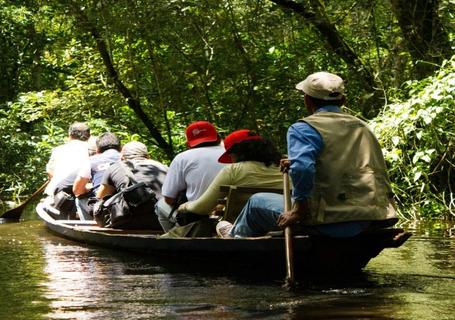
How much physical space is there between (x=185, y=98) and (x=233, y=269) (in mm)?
8171

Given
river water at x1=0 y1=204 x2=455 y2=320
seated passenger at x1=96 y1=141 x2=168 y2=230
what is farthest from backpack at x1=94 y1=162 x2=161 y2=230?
river water at x1=0 y1=204 x2=455 y2=320

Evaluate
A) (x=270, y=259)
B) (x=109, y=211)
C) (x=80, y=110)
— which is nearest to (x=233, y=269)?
(x=270, y=259)

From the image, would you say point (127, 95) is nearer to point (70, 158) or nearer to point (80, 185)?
point (70, 158)

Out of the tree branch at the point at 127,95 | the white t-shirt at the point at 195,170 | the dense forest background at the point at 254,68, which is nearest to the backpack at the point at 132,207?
the white t-shirt at the point at 195,170

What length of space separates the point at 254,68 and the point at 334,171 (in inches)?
328

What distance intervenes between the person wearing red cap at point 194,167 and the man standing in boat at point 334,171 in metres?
1.68

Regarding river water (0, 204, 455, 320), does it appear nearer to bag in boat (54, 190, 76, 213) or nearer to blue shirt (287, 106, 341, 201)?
blue shirt (287, 106, 341, 201)

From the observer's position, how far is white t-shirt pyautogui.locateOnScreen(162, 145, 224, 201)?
7.35 metres

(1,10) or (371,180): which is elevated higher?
(1,10)

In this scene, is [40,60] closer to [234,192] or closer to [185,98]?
[185,98]

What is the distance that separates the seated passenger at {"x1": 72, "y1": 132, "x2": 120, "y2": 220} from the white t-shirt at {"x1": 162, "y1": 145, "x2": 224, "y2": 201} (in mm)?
2425

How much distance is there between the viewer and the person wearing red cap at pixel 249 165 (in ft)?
21.7

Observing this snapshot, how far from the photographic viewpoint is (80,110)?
15109mm

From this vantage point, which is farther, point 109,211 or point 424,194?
point 424,194
